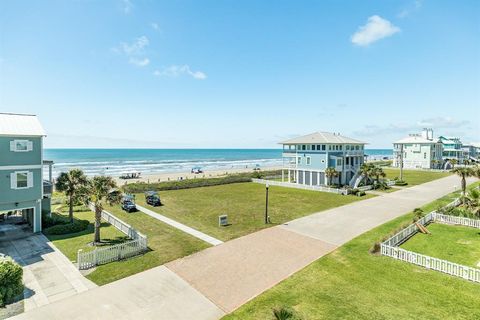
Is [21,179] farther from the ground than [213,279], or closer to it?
farther from the ground

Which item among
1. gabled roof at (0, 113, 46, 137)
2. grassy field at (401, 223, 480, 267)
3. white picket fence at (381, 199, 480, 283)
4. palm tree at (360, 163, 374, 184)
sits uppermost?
gabled roof at (0, 113, 46, 137)

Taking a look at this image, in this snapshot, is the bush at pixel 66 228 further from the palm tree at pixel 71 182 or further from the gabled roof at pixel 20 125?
the gabled roof at pixel 20 125

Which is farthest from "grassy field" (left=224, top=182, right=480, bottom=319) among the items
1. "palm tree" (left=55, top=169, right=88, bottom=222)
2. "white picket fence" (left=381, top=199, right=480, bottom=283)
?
"palm tree" (left=55, top=169, right=88, bottom=222)

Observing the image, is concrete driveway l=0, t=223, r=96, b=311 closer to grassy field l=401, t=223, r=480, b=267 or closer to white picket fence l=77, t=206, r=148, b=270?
white picket fence l=77, t=206, r=148, b=270

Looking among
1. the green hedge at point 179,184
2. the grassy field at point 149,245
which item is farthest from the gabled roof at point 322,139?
the grassy field at point 149,245

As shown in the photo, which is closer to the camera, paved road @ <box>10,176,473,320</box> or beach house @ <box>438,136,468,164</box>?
paved road @ <box>10,176,473,320</box>

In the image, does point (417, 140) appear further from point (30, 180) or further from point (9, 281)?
point (9, 281)

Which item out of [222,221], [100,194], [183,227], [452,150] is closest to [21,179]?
[100,194]

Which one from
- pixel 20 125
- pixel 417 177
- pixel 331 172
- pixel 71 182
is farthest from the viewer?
pixel 417 177
